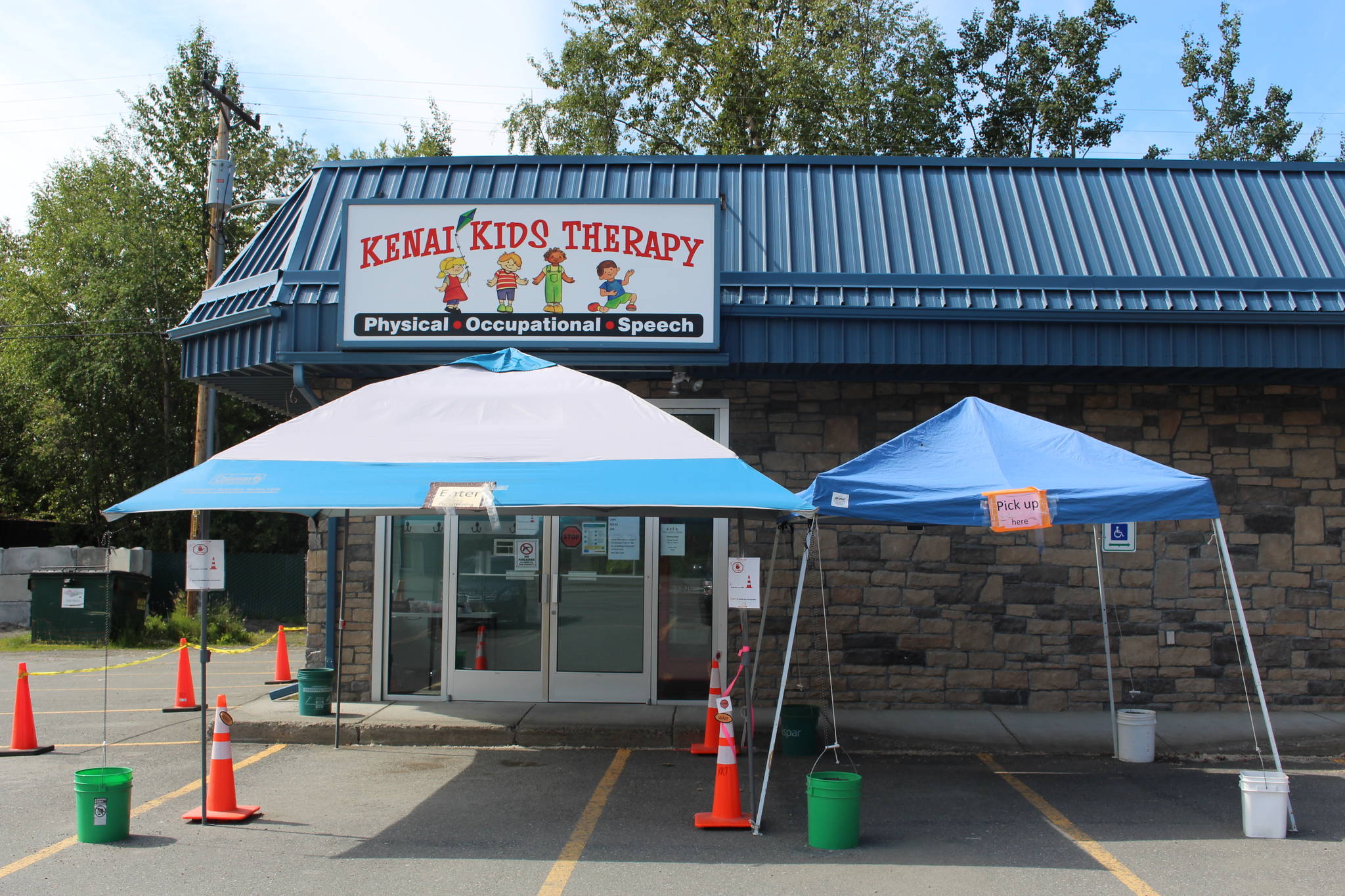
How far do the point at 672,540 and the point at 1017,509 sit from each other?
437cm

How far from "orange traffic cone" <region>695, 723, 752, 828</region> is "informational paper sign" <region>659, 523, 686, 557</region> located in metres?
3.84

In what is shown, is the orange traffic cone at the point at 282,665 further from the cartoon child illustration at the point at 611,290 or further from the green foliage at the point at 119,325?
the green foliage at the point at 119,325

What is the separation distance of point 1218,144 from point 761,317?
2540 cm

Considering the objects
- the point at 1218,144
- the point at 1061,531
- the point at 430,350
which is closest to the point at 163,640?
the point at 430,350

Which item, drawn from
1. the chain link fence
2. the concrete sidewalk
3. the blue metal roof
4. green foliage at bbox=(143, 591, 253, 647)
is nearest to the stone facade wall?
the concrete sidewalk

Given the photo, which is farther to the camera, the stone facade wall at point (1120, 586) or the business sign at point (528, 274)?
the stone facade wall at point (1120, 586)

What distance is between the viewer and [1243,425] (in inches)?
414

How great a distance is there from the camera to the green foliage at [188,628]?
19156mm

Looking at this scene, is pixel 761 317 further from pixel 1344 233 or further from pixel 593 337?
pixel 1344 233

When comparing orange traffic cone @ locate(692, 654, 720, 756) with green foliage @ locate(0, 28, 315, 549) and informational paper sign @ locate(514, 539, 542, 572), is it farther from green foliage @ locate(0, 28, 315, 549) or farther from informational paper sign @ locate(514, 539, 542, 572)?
green foliage @ locate(0, 28, 315, 549)

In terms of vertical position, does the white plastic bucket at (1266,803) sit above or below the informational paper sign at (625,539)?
below

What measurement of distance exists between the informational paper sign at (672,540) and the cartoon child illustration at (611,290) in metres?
2.16

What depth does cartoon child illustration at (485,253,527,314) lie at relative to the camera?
397 inches

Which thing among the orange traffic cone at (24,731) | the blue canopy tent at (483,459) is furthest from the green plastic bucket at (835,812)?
the orange traffic cone at (24,731)
